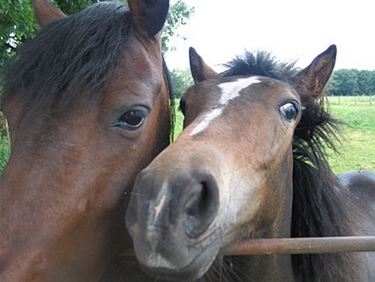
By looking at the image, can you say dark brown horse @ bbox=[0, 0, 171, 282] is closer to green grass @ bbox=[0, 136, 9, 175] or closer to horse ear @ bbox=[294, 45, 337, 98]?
horse ear @ bbox=[294, 45, 337, 98]

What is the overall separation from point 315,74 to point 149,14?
0.86 meters

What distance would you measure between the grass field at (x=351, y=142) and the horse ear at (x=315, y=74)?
267 mm

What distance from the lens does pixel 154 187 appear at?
136cm

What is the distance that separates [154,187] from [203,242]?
0.23 m

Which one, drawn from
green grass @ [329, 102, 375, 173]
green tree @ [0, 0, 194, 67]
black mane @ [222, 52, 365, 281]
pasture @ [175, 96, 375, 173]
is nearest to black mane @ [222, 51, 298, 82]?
black mane @ [222, 52, 365, 281]

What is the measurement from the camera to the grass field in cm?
257

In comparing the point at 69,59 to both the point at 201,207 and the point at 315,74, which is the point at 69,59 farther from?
the point at 315,74

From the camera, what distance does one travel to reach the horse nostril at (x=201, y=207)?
135cm

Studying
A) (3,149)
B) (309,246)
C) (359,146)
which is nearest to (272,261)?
(309,246)

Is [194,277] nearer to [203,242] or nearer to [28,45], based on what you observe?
[203,242]

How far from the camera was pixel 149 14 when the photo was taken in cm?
195

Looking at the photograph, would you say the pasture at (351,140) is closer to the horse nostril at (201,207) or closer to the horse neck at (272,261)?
the horse neck at (272,261)

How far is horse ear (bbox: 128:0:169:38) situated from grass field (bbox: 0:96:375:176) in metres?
0.61

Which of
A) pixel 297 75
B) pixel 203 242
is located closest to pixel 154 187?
pixel 203 242
